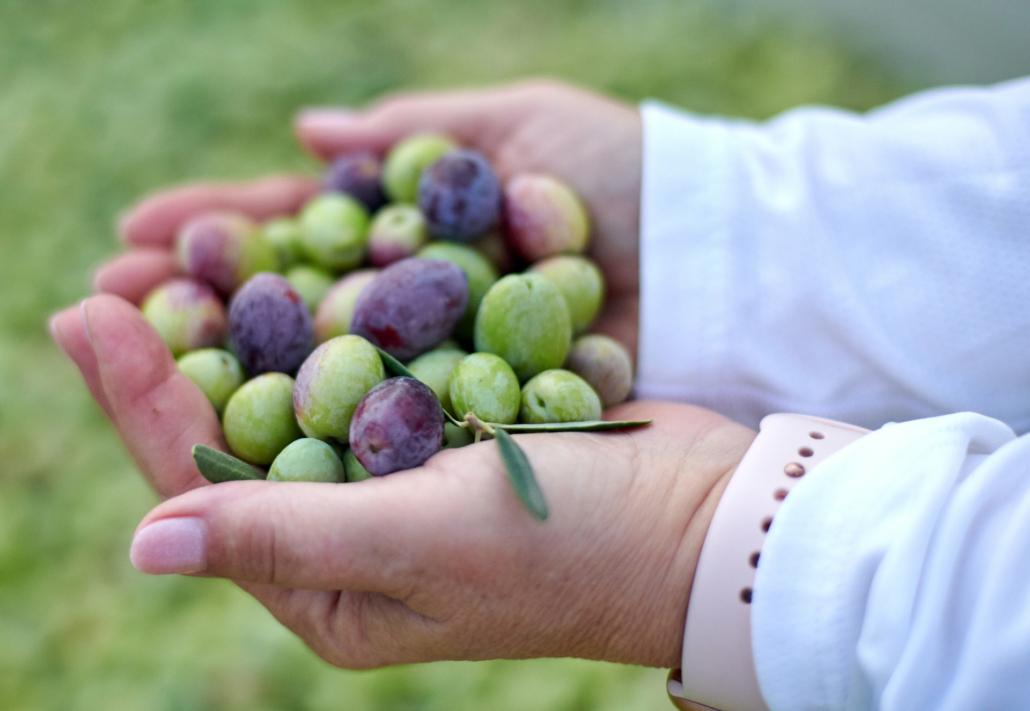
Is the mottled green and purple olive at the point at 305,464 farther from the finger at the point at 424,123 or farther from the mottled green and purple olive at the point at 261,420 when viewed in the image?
the finger at the point at 424,123

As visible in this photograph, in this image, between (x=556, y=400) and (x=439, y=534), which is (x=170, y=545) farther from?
(x=556, y=400)

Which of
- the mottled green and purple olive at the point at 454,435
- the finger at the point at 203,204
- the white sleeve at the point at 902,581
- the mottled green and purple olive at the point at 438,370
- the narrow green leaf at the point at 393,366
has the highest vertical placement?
the finger at the point at 203,204

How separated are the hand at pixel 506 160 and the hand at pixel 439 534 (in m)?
0.44

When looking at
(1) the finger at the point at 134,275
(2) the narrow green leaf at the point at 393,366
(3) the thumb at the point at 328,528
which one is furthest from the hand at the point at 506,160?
(3) the thumb at the point at 328,528

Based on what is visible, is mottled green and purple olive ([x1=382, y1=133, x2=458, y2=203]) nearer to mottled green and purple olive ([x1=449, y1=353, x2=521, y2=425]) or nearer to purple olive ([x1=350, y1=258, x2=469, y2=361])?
purple olive ([x1=350, y1=258, x2=469, y2=361])

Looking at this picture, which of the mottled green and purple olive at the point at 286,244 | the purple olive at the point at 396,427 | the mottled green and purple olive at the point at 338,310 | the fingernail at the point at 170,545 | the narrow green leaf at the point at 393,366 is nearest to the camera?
the fingernail at the point at 170,545

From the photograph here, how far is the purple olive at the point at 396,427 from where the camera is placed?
0.84 meters

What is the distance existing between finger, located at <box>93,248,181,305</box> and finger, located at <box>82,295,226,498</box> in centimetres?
43

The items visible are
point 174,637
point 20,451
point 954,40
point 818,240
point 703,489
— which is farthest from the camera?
point 954,40

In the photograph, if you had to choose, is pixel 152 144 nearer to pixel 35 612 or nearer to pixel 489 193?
pixel 35 612

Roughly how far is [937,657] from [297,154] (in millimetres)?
2440

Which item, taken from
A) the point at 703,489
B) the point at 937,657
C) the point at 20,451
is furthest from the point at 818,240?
the point at 20,451

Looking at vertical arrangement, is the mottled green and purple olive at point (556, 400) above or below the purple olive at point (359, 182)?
below

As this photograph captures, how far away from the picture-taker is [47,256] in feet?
7.73
